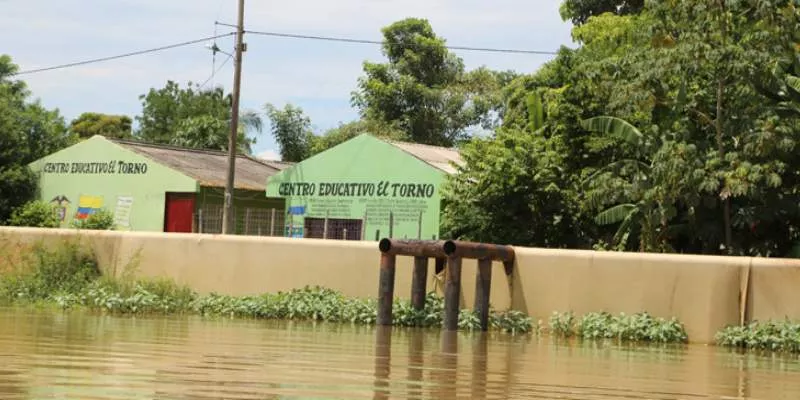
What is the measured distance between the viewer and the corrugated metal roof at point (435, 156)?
3409cm

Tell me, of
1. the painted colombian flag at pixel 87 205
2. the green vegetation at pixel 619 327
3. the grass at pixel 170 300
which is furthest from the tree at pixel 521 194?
the painted colombian flag at pixel 87 205

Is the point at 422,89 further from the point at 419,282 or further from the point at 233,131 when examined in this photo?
the point at 419,282

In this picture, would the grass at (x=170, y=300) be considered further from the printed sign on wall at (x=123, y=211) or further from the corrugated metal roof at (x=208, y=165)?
the printed sign on wall at (x=123, y=211)

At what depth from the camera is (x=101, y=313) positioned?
18297mm

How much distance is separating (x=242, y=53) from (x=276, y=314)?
18310 millimetres

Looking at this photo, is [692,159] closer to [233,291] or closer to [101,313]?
[233,291]


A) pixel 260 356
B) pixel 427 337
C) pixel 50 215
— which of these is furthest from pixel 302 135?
pixel 260 356

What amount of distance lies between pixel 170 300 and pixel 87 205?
25.7m

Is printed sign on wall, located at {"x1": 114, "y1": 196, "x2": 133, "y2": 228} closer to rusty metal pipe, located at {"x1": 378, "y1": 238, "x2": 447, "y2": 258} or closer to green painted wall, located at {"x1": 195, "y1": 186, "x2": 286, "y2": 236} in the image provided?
green painted wall, located at {"x1": 195, "y1": 186, "x2": 286, "y2": 236}

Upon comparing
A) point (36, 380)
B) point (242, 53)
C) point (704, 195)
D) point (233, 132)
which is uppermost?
point (242, 53)

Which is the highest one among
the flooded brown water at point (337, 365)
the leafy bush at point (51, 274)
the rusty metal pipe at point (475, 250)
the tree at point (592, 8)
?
the tree at point (592, 8)

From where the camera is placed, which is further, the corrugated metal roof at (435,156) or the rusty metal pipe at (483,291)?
the corrugated metal roof at (435,156)

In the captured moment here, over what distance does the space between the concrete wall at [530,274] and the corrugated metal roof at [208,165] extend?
1924 cm

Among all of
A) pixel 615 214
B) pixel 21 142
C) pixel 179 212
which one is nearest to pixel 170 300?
pixel 615 214
